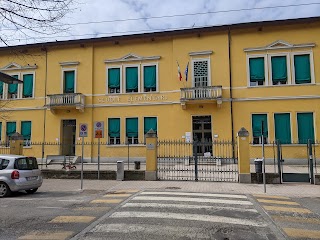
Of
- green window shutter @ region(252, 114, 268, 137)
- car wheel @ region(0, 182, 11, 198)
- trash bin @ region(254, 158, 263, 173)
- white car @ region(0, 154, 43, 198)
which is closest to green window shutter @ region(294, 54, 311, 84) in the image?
green window shutter @ region(252, 114, 268, 137)

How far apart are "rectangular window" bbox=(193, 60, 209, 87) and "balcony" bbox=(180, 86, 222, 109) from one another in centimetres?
117

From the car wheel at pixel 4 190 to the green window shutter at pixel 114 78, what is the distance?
15.6 metres

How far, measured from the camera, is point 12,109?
26.6 metres

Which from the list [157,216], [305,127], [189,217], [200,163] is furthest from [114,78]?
[189,217]

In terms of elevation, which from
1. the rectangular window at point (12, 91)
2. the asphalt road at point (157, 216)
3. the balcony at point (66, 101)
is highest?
the rectangular window at point (12, 91)

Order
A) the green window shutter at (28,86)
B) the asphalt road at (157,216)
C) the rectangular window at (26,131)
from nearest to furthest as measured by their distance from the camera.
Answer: the asphalt road at (157,216) < the rectangular window at (26,131) < the green window shutter at (28,86)

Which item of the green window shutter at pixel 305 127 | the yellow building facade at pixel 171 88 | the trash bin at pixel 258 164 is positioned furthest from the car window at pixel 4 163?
the green window shutter at pixel 305 127

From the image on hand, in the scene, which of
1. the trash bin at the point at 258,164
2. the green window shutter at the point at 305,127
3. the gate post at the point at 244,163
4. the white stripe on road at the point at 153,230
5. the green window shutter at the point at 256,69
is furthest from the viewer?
the green window shutter at the point at 256,69

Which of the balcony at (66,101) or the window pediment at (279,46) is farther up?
the window pediment at (279,46)

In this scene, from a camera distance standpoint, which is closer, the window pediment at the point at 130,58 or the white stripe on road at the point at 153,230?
the white stripe on road at the point at 153,230

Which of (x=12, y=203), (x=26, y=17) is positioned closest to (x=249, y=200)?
(x=12, y=203)

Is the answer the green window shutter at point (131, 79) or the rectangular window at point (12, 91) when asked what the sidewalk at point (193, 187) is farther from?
the rectangular window at point (12, 91)

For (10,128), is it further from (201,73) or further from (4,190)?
(201,73)

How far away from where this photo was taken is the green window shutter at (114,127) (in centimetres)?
2469
